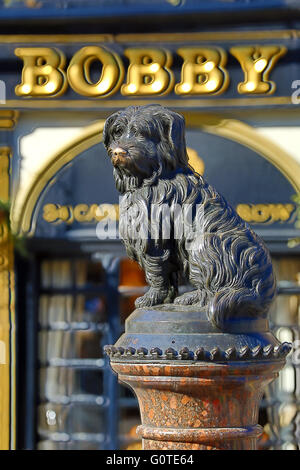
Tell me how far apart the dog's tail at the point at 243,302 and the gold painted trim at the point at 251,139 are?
4464 mm

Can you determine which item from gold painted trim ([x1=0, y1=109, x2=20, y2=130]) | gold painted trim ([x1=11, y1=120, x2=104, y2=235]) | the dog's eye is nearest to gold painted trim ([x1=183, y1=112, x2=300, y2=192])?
gold painted trim ([x1=11, y1=120, x2=104, y2=235])

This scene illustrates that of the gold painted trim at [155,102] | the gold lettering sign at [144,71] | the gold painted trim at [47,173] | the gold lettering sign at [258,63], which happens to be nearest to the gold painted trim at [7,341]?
the gold painted trim at [47,173]


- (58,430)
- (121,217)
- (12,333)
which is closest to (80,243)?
(12,333)

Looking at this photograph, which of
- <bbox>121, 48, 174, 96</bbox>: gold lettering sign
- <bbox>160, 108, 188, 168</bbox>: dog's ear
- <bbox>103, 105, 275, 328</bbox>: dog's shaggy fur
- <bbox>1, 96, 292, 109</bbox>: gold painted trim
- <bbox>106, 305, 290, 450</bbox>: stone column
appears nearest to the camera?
<bbox>106, 305, 290, 450</bbox>: stone column

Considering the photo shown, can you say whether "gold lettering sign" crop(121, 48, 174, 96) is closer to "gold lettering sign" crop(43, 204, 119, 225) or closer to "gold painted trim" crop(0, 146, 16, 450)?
"gold lettering sign" crop(43, 204, 119, 225)

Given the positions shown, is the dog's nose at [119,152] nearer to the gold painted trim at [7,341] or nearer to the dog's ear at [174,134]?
the dog's ear at [174,134]

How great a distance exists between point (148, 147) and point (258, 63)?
181 inches

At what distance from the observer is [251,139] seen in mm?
8305

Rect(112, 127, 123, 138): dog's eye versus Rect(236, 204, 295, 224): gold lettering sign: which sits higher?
Rect(236, 204, 295, 224): gold lettering sign

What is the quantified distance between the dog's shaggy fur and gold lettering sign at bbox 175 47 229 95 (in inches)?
171

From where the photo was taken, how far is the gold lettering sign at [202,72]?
830cm

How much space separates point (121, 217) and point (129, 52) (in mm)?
4660

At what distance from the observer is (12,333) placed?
8.33 metres

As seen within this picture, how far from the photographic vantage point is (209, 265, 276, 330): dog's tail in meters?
3.69
